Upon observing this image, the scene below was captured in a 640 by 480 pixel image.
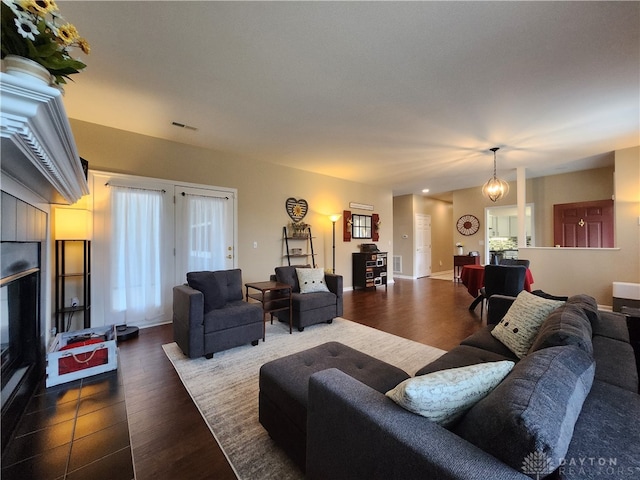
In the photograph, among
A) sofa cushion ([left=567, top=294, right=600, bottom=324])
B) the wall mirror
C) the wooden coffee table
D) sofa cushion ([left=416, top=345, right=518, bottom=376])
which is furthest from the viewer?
the wall mirror

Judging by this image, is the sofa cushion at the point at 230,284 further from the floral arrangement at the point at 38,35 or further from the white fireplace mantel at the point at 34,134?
the floral arrangement at the point at 38,35

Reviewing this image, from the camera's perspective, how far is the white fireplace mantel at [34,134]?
0.83 m

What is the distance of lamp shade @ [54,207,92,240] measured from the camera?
3.00 m

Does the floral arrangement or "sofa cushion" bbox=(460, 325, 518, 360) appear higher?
the floral arrangement

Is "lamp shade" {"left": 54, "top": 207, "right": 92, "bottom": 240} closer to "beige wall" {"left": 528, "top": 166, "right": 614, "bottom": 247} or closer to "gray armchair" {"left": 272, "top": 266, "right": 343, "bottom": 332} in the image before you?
"gray armchair" {"left": 272, "top": 266, "right": 343, "bottom": 332}

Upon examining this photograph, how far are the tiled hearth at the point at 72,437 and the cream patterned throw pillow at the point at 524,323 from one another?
235cm

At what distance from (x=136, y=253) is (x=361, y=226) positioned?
188 inches

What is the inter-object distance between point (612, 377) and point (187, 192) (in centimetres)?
457

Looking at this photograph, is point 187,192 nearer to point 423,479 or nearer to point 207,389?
point 207,389

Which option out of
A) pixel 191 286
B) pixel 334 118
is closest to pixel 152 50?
pixel 334 118

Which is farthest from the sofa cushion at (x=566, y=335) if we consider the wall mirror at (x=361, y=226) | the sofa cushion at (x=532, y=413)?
the wall mirror at (x=361, y=226)

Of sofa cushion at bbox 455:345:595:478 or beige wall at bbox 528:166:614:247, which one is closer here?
sofa cushion at bbox 455:345:595:478

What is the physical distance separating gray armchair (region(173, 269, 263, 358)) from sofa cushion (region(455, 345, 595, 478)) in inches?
92.9

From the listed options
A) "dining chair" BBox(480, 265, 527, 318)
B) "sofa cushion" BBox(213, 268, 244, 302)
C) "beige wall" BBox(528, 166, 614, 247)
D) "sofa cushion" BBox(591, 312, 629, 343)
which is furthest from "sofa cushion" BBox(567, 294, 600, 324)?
"beige wall" BBox(528, 166, 614, 247)
